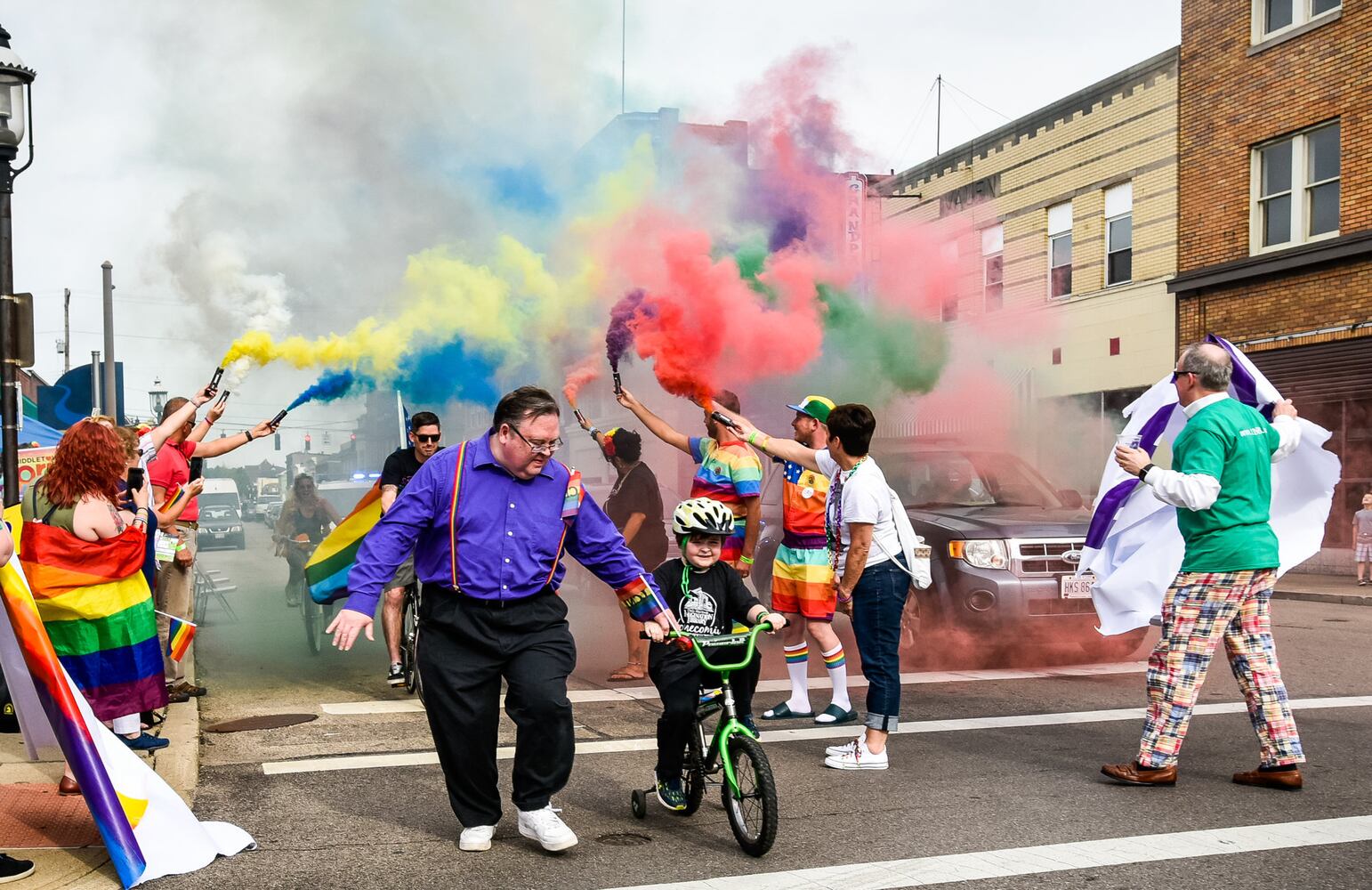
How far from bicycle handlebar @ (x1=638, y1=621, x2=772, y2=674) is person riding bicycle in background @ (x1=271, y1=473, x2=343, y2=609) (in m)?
7.90

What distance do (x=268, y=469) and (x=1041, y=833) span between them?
66.3 ft

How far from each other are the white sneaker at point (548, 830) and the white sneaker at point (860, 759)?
175cm

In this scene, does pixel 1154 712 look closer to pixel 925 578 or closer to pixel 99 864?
pixel 925 578

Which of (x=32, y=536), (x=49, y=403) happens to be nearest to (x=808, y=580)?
(x=32, y=536)

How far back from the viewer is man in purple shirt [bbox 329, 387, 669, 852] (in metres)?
4.89

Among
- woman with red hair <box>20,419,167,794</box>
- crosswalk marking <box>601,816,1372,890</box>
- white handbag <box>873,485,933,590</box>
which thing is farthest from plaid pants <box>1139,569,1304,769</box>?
woman with red hair <box>20,419,167,794</box>

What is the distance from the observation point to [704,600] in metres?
5.48

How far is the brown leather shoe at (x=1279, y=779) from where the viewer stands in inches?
225

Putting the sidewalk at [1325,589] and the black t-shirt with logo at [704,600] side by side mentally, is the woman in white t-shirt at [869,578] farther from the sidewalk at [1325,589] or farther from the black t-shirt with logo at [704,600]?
the sidewalk at [1325,589]

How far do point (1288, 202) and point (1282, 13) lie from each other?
2.95 m

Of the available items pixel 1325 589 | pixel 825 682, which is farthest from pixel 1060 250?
pixel 825 682

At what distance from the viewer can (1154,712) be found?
579 centimetres

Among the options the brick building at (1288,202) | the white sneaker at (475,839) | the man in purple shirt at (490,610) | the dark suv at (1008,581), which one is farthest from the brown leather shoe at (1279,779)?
the brick building at (1288,202)

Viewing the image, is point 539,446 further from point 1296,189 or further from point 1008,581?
point 1296,189
